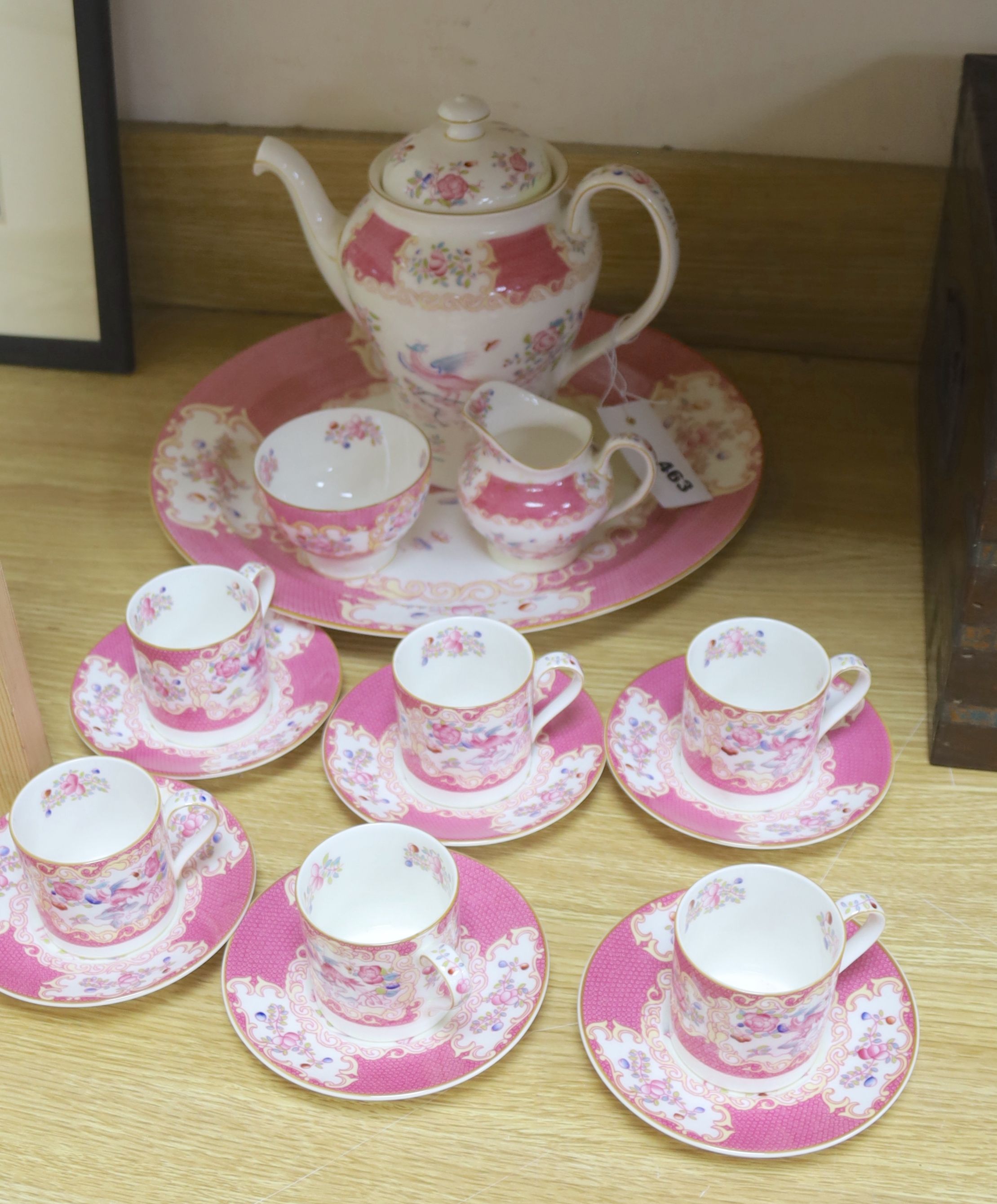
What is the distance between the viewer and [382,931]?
0.63m

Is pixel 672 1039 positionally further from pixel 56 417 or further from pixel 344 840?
pixel 56 417

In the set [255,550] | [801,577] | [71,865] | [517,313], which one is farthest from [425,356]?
[71,865]

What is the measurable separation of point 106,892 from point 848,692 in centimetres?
41

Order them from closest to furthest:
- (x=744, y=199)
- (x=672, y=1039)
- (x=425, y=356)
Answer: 1. (x=672, y=1039)
2. (x=425, y=356)
3. (x=744, y=199)

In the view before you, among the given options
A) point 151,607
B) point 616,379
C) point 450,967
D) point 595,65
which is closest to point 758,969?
point 450,967

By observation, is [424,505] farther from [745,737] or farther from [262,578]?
[745,737]

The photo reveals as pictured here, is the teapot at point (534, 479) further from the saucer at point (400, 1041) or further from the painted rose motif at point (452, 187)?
the saucer at point (400, 1041)

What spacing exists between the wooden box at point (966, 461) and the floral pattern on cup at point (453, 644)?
0.85 ft

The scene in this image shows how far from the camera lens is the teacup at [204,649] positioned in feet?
2.36

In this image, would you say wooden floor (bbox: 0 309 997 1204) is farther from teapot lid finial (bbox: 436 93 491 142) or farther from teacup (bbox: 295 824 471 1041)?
teapot lid finial (bbox: 436 93 491 142)

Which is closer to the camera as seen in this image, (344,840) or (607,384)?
(344,840)

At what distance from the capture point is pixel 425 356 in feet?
2.76

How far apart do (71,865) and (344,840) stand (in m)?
0.13

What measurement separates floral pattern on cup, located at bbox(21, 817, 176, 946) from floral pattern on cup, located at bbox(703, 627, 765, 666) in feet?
1.03
